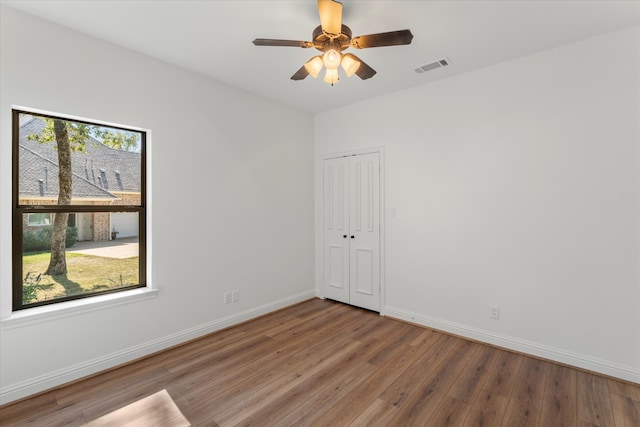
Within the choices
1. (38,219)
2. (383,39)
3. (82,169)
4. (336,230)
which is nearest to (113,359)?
(38,219)

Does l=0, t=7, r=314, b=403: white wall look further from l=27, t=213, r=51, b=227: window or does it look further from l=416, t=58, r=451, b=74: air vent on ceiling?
l=416, t=58, r=451, b=74: air vent on ceiling

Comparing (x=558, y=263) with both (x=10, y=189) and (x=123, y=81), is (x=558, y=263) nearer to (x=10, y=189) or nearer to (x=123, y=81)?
(x=123, y=81)

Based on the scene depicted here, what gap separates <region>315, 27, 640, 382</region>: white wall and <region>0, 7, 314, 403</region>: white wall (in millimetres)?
1427

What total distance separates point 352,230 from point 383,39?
2.62 meters

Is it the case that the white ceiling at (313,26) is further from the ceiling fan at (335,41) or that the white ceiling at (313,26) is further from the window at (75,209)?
the window at (75,209)

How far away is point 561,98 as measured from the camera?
2740 mm

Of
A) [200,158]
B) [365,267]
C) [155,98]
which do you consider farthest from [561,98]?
[155,98]

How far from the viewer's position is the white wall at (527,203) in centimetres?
250

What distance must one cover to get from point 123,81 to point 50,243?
→ 154 cm

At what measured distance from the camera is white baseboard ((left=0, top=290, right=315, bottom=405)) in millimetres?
2221

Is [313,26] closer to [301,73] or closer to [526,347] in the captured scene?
[301,73]

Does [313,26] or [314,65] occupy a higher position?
[313,26]

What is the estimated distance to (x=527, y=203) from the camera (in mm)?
2912

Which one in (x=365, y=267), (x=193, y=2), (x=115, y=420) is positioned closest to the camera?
(x=115, y=420)
